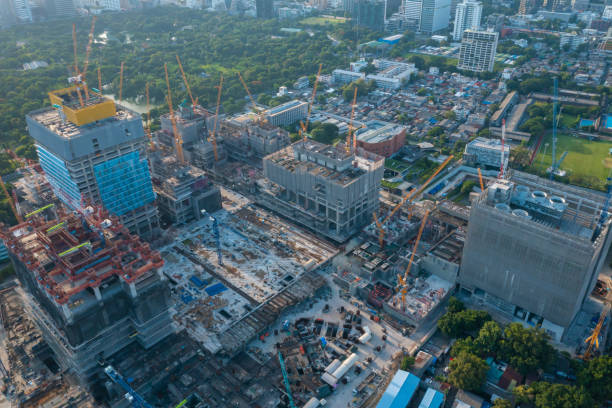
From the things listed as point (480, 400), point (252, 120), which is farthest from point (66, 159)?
point (480, 400)

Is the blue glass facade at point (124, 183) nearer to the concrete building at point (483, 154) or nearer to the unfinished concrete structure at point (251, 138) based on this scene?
the unfinished concrete structure at point (251, 138)

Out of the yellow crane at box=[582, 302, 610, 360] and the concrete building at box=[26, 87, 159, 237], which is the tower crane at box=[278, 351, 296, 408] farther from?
the concrete building at box=[26, 87, 159, 237]

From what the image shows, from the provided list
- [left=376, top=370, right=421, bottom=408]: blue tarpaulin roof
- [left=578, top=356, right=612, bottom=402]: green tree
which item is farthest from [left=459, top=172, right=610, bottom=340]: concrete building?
[left=376, top=370, right=421, bottom=408]: blue tarpaulin roof

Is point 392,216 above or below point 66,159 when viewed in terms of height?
below

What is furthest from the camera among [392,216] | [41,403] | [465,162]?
[465,162]

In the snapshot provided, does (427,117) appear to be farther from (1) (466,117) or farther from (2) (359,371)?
(2) (359,371)

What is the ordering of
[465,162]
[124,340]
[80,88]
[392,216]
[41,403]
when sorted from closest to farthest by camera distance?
[41,403] < [124,340] < [80,88] < [392,216] < [465,162]
